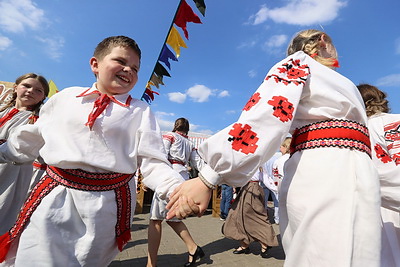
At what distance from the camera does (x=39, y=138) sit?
5.11ft

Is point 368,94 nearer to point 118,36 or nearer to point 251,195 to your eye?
point 118,36

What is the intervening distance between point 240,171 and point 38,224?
1018 millimetres

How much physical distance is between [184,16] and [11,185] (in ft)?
13.5

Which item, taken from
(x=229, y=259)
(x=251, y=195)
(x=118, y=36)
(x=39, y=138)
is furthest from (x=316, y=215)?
(x=251, y=195)

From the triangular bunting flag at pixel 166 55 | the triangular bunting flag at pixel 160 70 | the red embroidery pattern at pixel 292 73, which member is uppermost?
the triangular bunting flag at pixel 166 55

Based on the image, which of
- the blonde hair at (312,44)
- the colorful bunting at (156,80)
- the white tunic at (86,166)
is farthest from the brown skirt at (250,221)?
the colorful bunting at (156,80)

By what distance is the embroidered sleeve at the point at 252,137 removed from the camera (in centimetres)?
100

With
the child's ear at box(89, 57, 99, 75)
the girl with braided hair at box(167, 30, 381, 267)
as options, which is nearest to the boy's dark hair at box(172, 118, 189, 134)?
the child's ear at box(89, 57, 99, 75)

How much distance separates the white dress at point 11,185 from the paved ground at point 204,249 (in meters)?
1.26

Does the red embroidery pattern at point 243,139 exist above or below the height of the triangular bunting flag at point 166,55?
Answer: below

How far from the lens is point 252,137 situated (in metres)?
1.02

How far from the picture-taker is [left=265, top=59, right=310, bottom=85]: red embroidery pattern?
114 centimetres

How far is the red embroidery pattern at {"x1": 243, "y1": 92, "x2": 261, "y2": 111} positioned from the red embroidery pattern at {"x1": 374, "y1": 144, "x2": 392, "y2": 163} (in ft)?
3.54

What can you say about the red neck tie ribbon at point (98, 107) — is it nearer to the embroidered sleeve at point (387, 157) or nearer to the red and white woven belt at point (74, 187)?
the red and white woven belt at point (74, 187)
